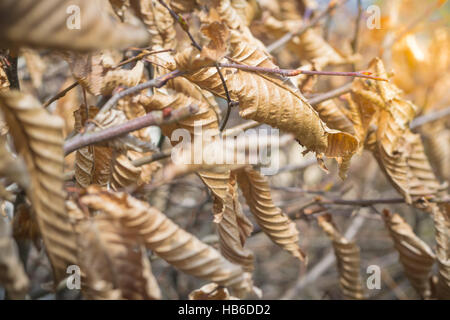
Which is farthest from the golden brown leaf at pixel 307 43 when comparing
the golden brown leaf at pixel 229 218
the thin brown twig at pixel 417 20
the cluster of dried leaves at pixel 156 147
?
the golden brown leaf at pixel 229 218

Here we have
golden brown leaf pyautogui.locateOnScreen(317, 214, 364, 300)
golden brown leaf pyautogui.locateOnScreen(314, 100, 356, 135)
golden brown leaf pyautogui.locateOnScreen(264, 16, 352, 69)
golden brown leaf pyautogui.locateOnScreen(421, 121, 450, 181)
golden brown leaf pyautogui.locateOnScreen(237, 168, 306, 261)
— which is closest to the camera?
golden brown leaf pyautogui.locateOnScreen(237, 168, 306, 261)

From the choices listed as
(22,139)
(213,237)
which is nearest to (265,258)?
(213,237)

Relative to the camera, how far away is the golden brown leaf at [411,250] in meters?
0.90

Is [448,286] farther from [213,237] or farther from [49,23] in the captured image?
[49,23]

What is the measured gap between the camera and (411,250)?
0.92 m

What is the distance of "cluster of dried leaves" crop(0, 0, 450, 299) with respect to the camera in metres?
0.41

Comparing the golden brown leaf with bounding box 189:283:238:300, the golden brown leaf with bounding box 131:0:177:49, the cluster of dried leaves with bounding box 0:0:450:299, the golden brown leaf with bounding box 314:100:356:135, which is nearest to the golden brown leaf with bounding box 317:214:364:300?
the cluster of dried leaves with bounding box 0:0:450:299

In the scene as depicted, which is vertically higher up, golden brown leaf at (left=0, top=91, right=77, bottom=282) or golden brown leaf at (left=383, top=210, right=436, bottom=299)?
golden brown leaf at (left=0, top=91, right=77, bottom=282)

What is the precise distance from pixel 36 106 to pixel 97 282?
241 millimetres

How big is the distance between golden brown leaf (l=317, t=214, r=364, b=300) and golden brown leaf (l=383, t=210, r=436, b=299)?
4.5 inches

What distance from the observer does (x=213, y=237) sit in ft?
3.89

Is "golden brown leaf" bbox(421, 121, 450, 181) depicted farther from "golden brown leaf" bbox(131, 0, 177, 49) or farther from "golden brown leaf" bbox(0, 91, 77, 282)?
"golden brown leaf" bbox(0, 91, 77, 282)

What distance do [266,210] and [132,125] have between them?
36 centimetres

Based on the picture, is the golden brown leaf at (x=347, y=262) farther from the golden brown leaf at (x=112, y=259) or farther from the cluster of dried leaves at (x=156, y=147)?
the golden brown leaf at (x=112, y=259)
